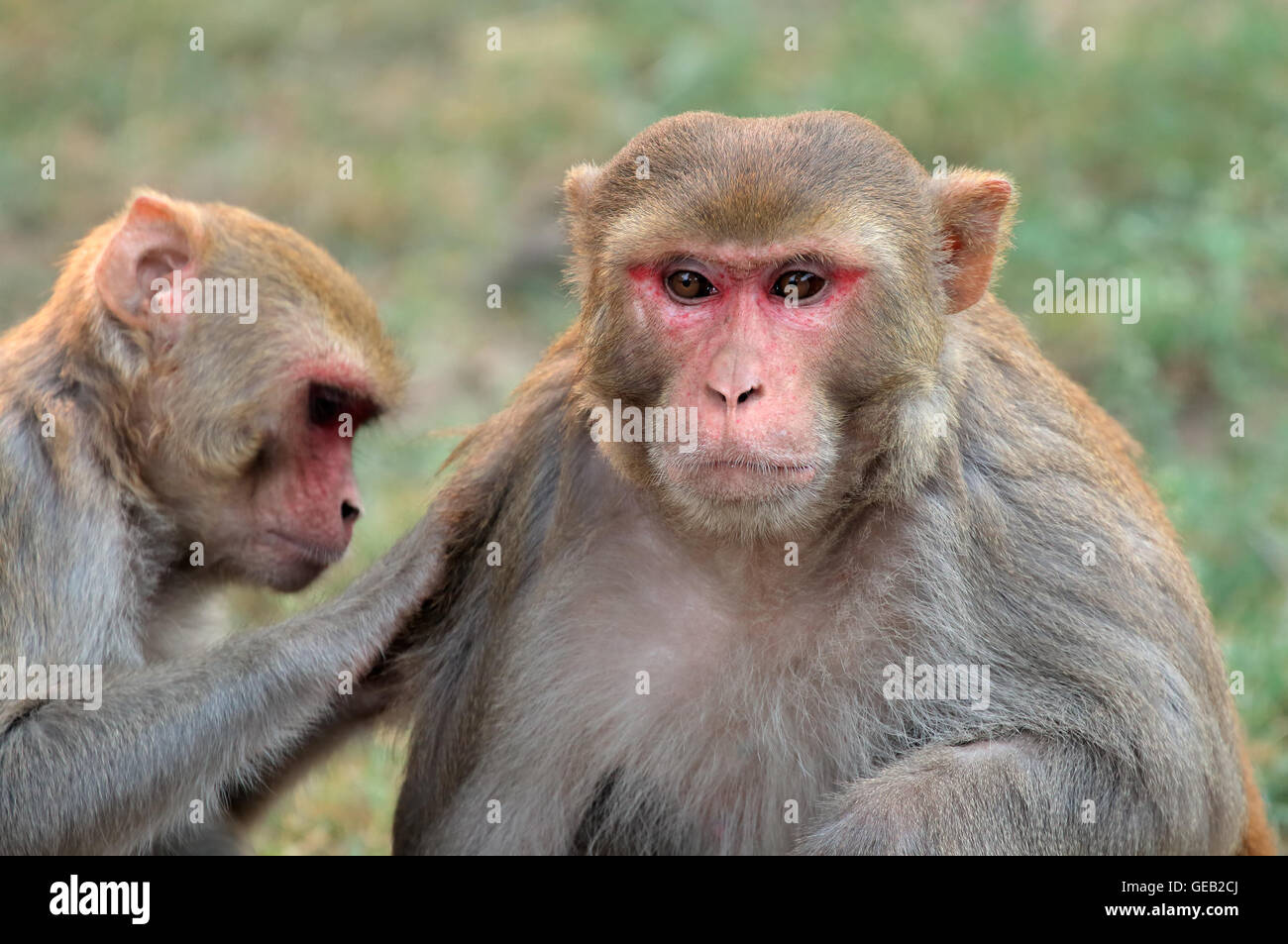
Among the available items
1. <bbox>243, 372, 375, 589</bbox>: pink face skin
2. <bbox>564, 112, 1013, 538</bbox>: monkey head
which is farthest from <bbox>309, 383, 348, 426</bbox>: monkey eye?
<bbox>564, 112, 1013, 538</bbox>: monkey head

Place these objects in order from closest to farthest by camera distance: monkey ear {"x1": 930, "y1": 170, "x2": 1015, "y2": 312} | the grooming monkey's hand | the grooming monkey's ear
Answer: monkey ear {"x1": 930, "y1": 170, "x2": 1015, "y2": 312}
the grooming monkey's ear
the grooming monkey's hand

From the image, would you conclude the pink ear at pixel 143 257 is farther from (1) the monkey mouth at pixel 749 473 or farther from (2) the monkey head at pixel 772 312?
(1) the monkey mouth at pixel 749 473

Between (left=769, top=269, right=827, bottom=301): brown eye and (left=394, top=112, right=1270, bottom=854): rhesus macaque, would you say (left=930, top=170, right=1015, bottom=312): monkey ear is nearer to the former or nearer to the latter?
(left=394, top=112, right=1270, bottom=854): rhesus macaque

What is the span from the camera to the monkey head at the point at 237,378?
5539 mm

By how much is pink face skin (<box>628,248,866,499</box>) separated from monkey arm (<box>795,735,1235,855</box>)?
87 centimetres

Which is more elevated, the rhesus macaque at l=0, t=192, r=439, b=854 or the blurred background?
the blurred background

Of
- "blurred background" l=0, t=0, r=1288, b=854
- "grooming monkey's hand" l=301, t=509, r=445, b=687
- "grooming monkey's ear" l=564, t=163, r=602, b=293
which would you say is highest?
"blurred background" l=0, t=0, r=1288, b=854

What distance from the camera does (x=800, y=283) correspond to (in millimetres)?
4520

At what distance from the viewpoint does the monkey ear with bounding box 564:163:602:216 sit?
493 cm

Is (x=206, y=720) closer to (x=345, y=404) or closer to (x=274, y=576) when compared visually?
(x=274, y=576)

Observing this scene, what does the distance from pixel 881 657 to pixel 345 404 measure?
2075 mm

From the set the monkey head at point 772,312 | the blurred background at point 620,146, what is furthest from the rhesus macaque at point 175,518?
the blurred background at point 620,146

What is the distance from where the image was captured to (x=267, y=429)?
5.66 metres

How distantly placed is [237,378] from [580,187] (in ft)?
4.48
